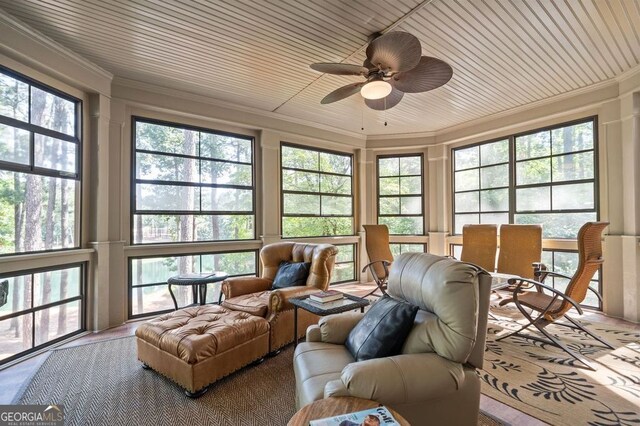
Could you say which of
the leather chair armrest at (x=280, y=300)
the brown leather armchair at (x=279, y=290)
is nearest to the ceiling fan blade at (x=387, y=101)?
the brown leather armchair at (x=279, y=290)

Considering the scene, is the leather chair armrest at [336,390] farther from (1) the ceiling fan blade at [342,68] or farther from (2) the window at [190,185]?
(2) the window at [190,185]

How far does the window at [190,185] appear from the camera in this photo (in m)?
4.10

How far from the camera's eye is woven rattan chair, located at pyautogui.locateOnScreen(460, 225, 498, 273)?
14.9 ft

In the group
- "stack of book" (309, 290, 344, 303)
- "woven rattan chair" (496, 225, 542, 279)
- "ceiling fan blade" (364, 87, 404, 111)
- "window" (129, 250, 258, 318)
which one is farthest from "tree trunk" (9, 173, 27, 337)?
"woven rattan chair" (496, 225, 542, 279)

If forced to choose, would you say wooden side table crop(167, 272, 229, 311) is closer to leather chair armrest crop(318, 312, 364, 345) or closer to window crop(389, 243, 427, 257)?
leather chair armrest crop(318, 312, 364, 345)

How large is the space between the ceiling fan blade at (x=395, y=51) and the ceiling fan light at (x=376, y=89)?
0.41 feet

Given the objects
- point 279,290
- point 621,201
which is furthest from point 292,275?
point 621,201

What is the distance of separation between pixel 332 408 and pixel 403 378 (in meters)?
0.38

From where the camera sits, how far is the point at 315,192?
5.75 meters

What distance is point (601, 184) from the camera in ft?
13.6

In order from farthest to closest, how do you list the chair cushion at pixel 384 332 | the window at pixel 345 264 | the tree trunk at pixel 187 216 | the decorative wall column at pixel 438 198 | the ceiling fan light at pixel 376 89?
the window at pixel 345 264 < the decorative wall column at pixel 438 198 < the tree trunk at pixel 187 216 < the ceiling fan light at pixel 376 89 < the chair cushion at pixel 384 332

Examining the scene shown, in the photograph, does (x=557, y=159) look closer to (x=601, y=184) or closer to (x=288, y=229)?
(x=601, y=184)

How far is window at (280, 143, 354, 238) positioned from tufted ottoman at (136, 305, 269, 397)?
2744 millimetres

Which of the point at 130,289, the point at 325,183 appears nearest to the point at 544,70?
the point at 325,183
